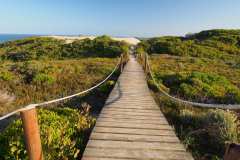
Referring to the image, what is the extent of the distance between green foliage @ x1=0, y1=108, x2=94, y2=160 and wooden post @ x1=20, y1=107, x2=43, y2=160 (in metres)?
0.78

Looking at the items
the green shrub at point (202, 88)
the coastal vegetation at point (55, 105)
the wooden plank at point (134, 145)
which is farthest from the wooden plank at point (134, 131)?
the green shrub at point (202, 88)

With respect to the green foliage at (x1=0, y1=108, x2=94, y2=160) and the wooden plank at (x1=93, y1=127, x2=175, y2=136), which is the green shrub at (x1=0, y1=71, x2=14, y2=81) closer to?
the green foliage at (x1=0, y1=108, x2=94, y2=160)

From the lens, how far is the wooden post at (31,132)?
326cm

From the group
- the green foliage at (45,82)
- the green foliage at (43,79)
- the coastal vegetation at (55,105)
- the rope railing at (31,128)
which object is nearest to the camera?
the rope railing at (31,128)

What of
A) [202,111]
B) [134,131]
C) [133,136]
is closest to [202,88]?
[202,111]

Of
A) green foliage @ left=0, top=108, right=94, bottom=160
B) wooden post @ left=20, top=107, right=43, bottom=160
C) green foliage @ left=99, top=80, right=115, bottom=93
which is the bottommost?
green foliage @ left=99, top=80, right=115, bottom=93

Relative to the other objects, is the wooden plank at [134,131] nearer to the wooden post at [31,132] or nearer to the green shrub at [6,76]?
the wooden post at [31,132]

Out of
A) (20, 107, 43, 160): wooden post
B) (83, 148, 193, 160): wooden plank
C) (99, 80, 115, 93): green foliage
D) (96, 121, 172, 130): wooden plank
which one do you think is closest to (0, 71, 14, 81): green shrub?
(99, 80, 115, 93): green foliage

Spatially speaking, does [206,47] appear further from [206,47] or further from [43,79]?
[43,79]

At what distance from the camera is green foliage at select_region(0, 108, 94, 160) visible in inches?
177

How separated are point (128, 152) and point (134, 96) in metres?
5.56

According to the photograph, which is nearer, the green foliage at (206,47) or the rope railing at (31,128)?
the rope railing at (31,128)

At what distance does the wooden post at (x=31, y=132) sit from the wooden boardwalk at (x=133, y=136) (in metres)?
1.45

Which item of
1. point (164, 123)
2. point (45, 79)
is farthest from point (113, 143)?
point (45, 79)
